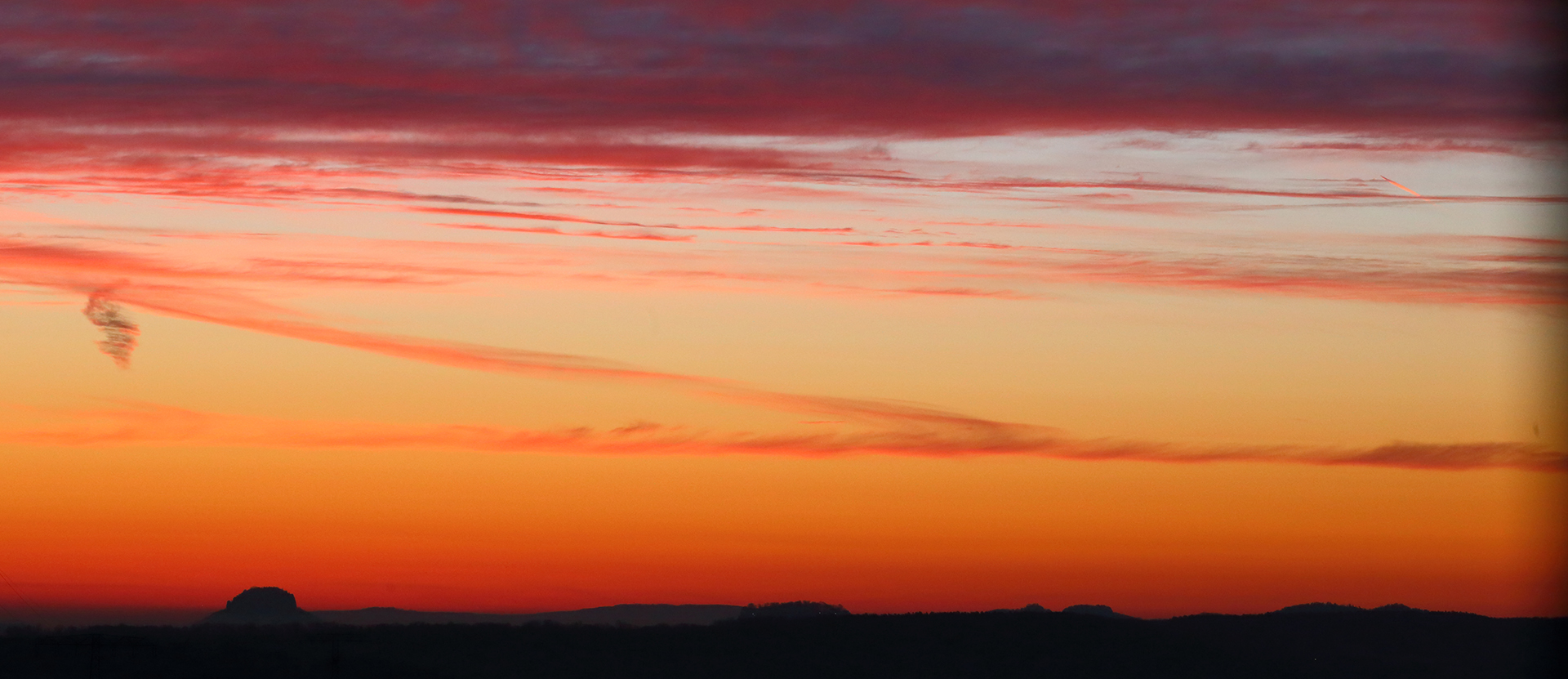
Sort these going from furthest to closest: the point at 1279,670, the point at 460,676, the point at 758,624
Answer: the point at 758,624 < the point at 1279,670 < the point at 460,676

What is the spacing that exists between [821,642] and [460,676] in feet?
138

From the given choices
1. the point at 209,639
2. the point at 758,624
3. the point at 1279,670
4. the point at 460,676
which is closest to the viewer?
the point at 209,639

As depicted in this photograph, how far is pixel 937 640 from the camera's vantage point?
15512 cm

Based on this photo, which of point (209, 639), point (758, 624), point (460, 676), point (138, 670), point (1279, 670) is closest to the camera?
point (138, 670)

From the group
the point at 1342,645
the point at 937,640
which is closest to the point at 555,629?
the point at 937,640

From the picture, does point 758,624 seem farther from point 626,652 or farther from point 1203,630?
point 1203,630

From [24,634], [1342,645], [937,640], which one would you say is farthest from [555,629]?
[1342,645]

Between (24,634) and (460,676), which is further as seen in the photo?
(460,676)

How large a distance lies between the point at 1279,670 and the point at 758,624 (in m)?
49.6

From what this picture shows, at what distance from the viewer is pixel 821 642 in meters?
158

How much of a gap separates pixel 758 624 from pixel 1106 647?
33.9 meters

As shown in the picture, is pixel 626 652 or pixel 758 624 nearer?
pixel 626 652

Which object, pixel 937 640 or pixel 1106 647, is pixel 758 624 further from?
pixel 1106 647

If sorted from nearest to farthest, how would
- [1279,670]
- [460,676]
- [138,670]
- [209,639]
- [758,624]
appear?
[138,670], [209,639], [460,676], [1279,670], [758,624]
